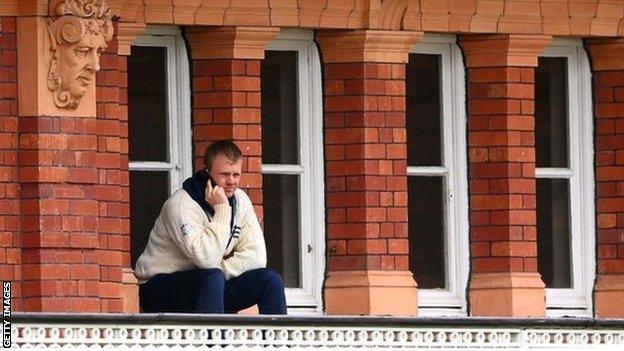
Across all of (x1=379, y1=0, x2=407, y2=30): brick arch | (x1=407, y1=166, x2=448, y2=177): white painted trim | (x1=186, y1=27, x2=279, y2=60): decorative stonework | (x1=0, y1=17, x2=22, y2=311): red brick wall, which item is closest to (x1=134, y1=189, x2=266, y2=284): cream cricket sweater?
(x1=0, y1=17, x2=22, y2=311): red brick wall

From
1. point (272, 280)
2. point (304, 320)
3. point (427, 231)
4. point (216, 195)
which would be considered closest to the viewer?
point (304, 320)

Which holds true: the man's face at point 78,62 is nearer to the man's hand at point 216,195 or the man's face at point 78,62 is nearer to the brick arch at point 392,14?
the man's hand at point 216,195

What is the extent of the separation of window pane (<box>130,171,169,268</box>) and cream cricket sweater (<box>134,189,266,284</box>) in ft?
6.75

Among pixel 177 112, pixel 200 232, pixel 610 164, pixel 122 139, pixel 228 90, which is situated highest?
pixel 228 90

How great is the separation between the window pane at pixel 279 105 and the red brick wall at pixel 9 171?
2401 millimetres

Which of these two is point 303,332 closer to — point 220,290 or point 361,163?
point 220,290

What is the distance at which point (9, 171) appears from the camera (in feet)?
97.0

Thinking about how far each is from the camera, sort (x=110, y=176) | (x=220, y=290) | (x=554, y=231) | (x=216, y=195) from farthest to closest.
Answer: (x=554, y=231), (x=110, y=176), (x=216, y=195), (x=220, y=290)

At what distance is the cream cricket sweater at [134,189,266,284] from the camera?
1110 inches

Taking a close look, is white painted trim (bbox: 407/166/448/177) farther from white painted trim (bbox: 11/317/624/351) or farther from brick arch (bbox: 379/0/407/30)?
white painted trim (bbox: 11/317/624/351)

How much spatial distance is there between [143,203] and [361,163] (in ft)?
5.29

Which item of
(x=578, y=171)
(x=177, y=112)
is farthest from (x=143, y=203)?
(x=578, y=171)

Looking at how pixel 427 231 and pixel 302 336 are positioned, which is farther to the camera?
pixel 427 231

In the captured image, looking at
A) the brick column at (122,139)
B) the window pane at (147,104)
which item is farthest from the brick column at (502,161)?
the brick column at (122,139)
